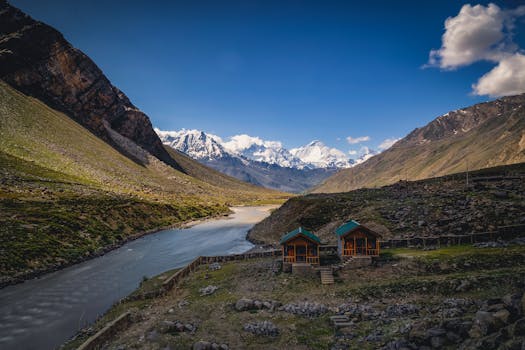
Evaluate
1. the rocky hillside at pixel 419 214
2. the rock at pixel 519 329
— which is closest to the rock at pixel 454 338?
the rock at pixel 519 329

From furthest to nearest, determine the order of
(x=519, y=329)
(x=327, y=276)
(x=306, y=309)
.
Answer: (x=327, y=276)
(x=306, y=309)
(x=519, y=329)

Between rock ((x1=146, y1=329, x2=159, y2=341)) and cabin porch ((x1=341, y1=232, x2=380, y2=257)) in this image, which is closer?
rock ((x1=146, y1=329, x2=159, y2=341))

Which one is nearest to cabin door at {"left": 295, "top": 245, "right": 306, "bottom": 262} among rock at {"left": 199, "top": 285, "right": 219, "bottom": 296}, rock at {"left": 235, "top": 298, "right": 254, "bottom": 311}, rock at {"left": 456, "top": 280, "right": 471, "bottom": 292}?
rock at {"left": 199, "top": 285, "right": 219, "bottom": 296}

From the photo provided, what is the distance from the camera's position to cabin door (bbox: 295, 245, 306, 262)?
38800 mm

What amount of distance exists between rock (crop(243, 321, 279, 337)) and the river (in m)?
17.6

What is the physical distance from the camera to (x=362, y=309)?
2419 centimetres

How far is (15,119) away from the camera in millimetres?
150000

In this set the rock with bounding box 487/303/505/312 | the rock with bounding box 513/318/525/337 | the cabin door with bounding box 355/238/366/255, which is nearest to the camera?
the rock with bounding box 513/318/525/337

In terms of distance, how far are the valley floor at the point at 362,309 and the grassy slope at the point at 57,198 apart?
→ 26.1 metres

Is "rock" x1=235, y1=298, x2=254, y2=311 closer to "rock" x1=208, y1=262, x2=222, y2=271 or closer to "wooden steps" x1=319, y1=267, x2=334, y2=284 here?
"wooden steps" x1=319, y1=267, x2=334, y2=284

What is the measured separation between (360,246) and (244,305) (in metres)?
17.7

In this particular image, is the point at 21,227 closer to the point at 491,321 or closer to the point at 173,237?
the point at 173,237

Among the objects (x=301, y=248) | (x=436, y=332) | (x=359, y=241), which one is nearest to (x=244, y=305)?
(x=301, y=248)

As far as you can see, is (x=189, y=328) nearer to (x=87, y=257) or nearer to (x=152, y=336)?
(x=152, y=336)
